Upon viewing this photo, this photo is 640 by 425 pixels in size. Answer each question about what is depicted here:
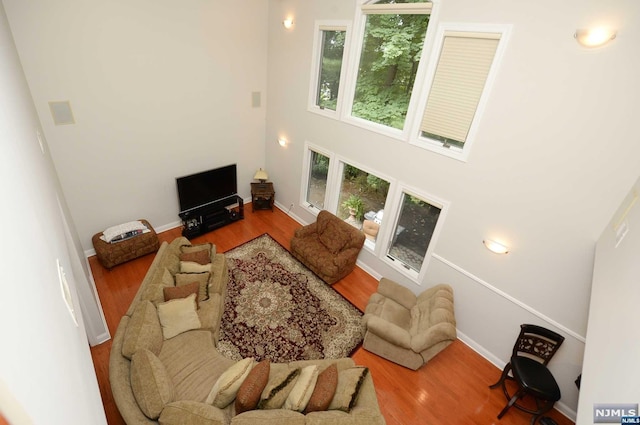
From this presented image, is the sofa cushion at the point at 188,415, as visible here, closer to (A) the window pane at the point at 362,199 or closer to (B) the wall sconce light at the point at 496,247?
(B) the wall sconce light at the point at 496,247

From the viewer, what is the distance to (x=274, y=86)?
21.3ft

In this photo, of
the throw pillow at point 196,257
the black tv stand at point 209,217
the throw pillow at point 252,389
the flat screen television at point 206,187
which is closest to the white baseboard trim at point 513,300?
the throw pillow at point 252,389

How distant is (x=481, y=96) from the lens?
362 cm

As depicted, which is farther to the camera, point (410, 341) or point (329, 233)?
point (329, 233)

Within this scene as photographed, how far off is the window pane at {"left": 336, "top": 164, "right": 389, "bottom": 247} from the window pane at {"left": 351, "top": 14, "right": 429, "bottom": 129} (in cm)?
107

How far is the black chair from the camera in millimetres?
3432

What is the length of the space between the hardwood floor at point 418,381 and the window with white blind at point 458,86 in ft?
9.73

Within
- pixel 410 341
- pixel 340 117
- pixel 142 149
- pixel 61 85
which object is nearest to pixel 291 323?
pixel 410 341

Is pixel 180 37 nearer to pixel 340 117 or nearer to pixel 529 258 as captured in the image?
pixel 340 117

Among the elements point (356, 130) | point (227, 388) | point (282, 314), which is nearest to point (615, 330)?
point (227, 388)

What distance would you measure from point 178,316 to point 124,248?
7.70 feet

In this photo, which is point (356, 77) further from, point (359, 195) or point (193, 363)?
point (193, 363)

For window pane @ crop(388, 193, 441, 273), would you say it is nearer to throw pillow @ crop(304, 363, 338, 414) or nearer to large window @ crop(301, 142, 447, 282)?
large window @ crop(301, 142, 447, 282)

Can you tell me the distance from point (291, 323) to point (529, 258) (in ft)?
11.3
